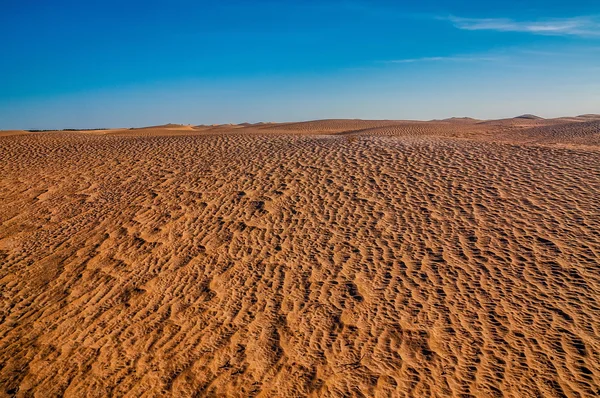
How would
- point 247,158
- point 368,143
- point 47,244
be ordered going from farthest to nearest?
point 368,143
point 247,158
point 47,244

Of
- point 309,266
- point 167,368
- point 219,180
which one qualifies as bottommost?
point 167,368

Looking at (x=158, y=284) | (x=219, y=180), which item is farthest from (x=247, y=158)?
(x=158, y=284)

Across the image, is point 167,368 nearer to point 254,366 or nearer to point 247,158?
point 254,366

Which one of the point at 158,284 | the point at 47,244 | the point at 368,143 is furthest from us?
the point at 368,143

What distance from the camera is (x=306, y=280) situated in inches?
224

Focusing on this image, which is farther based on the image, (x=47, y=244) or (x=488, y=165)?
(x=488, y=165)

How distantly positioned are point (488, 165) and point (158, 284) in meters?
8.01

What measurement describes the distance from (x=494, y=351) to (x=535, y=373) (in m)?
0.42

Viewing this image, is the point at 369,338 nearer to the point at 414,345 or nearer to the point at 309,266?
the point at 414,345

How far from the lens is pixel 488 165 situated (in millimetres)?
9805

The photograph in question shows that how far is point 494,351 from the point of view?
4.24m

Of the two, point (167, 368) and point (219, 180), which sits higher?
point (219, 180)

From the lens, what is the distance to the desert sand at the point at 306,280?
4.11 meters

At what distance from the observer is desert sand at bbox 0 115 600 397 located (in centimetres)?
411
